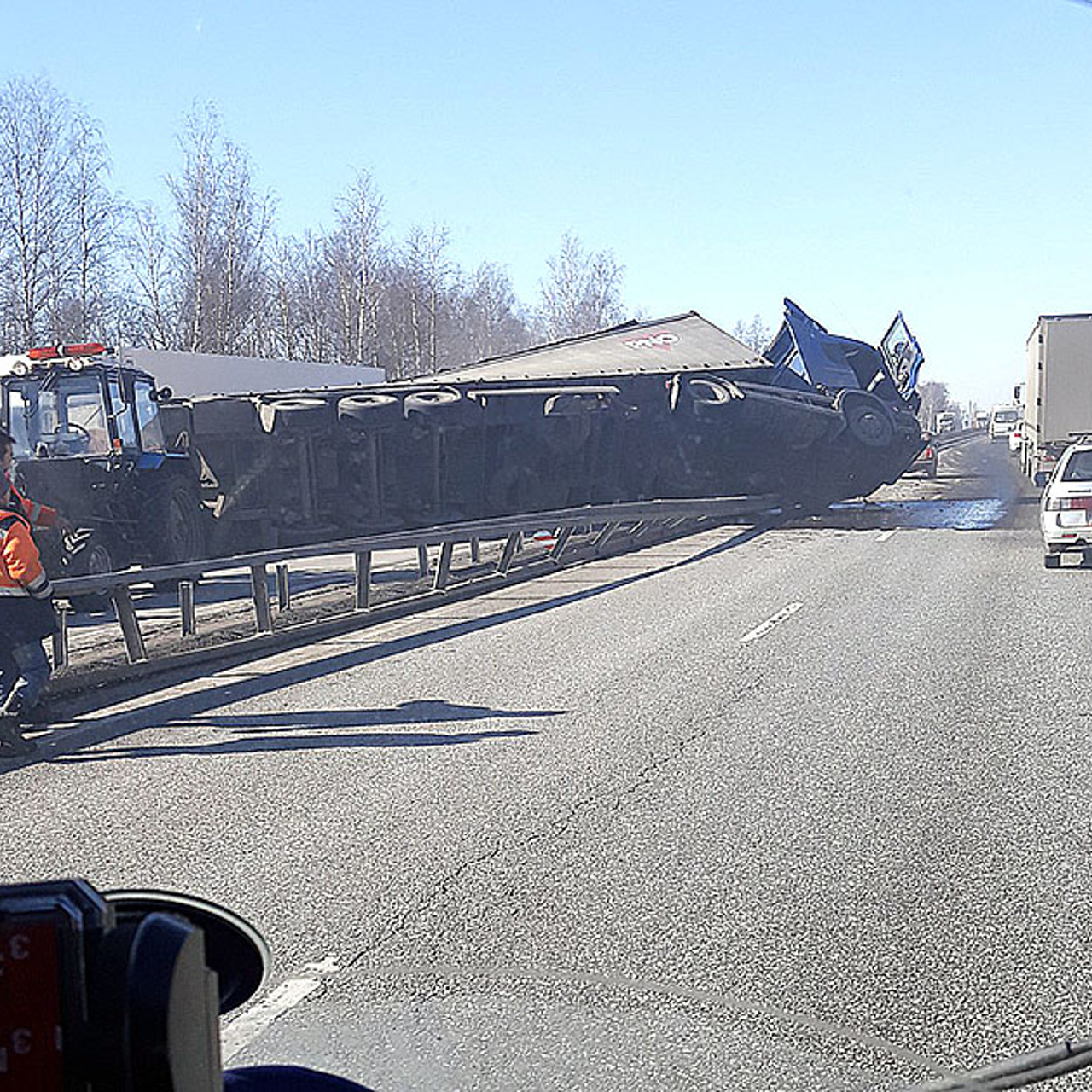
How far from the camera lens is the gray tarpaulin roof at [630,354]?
72.6ft

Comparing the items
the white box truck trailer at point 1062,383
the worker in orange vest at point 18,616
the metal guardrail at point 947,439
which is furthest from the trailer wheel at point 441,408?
the metal guardrail at point 947,439

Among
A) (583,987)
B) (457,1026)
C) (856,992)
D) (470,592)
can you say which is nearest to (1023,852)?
(856,992)

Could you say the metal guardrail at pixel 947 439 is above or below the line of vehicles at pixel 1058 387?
below

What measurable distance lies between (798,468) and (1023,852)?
1761cm

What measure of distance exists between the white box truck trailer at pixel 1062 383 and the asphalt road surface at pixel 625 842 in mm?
21372

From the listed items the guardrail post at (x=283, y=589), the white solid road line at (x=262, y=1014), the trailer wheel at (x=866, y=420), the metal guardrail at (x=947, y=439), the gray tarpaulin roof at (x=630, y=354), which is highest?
the gray tarpaulin roof at (x=630, y=354)

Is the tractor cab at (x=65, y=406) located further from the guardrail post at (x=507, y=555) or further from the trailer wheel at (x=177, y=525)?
the guardrail post at (x=507, y=555)

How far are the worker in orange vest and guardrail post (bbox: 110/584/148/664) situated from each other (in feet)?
7.23

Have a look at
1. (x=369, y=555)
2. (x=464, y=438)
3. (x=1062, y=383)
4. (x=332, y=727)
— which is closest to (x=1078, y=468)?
(x=464, y=438)

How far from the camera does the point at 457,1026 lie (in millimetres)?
4199

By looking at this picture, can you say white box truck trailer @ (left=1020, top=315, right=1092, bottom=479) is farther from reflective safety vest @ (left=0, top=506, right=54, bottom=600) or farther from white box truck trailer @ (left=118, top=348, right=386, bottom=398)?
reflective safety vest @ (left=0, top=506, right=54, bottom=600)

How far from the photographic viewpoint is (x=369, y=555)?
14211mm

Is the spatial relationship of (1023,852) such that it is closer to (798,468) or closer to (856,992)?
(856,992)

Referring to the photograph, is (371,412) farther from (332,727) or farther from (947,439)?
(947,439)
